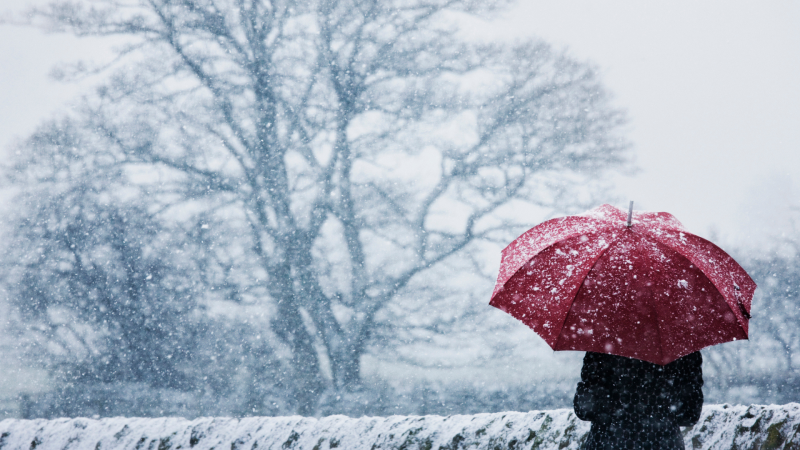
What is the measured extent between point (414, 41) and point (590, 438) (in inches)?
438

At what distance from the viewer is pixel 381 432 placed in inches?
126

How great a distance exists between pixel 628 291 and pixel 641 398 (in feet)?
2.03

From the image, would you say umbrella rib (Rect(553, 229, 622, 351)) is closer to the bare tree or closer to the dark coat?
the dark coat

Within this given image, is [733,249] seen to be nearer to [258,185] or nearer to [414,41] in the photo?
[414,41]

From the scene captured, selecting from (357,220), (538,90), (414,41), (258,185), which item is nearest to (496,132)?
(538,90)

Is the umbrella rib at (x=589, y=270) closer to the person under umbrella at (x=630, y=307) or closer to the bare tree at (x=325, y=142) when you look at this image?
the person under umbrella at (x=630, y=307)

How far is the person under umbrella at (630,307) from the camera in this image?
2051mm

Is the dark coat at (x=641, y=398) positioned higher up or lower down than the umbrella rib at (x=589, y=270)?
lower down

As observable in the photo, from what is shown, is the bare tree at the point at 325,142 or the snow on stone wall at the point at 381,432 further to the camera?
the bare tree at the point at 325,142

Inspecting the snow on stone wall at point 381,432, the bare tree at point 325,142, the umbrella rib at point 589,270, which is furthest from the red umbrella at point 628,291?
the bare tree at point 325,142

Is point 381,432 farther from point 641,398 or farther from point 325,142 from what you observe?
point 325,142

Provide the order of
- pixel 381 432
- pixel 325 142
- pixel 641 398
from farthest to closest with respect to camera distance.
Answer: pixel 325 142 < pixel 381 432 < pixel 641 398

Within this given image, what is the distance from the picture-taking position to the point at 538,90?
12.3m

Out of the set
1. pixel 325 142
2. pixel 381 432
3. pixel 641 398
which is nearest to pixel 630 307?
pixel 641 398
